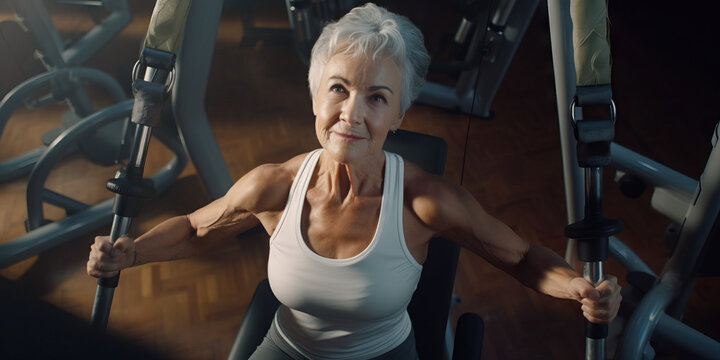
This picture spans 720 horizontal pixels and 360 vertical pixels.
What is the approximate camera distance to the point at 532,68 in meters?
3.04

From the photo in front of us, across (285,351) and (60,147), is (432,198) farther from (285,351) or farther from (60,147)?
(60,147)

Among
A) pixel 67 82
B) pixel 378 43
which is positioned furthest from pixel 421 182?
pixel 67 82

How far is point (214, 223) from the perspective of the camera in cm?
109

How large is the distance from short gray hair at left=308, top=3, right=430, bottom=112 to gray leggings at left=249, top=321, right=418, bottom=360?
523 millimetres

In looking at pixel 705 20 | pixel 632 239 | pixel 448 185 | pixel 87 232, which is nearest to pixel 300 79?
pixel 87 232

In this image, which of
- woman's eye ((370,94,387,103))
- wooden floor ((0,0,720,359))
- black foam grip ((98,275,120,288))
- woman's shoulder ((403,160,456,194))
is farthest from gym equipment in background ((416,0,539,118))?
black foam grip ((98,275,120,288))

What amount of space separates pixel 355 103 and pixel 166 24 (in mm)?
337

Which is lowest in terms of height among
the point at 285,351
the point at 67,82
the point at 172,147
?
the point at 172,147

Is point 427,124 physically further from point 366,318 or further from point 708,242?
point 708,242

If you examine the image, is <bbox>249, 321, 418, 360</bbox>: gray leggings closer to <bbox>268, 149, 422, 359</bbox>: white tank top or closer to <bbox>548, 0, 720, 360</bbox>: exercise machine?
<bbox>268, 149, 422, 359</bbox>: white tank top

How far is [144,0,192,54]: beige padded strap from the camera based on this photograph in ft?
2.80

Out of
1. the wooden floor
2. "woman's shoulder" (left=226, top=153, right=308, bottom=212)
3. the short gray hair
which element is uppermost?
the short gray hair

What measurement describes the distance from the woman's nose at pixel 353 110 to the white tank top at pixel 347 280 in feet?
0.55

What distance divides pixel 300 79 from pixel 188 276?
930 mm
